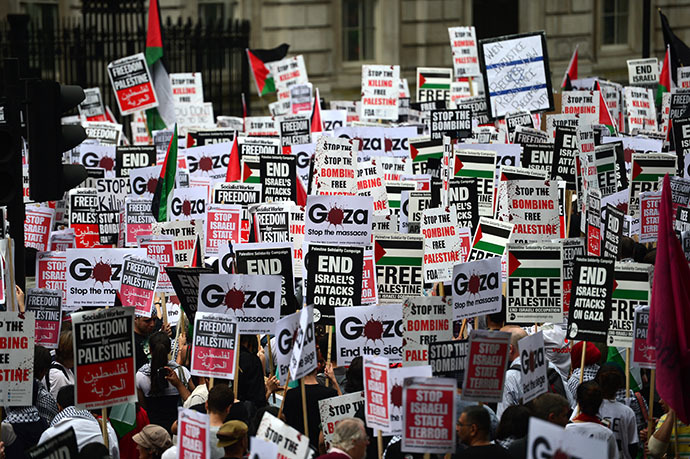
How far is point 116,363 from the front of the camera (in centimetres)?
811

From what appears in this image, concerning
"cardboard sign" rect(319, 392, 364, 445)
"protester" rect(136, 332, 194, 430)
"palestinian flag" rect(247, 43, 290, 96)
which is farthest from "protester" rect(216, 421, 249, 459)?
"palestinian flag" rect(247, 43, 290, 96)

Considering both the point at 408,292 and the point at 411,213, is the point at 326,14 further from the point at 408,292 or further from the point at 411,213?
the point at 408,292

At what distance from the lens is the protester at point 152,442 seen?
821 cm

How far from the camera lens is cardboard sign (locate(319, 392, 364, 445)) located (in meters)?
8.22

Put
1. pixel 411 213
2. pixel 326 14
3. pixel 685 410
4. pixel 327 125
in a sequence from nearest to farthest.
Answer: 1. pixel 685 410
2. pixel 411 213
3. pixel 327 125
4. pixel 326 14

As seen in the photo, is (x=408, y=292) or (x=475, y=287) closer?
(x=475, y=287)

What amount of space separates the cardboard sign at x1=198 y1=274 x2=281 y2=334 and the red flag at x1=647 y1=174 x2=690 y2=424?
2.74 meters

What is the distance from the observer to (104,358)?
26.4 feet

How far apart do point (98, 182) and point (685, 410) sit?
27.2 ft

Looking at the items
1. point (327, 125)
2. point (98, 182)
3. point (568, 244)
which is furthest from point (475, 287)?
point (327, 125)

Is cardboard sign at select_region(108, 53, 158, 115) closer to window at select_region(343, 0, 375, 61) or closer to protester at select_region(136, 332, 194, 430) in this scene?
protester at select_region(136, 332, 194, 430)

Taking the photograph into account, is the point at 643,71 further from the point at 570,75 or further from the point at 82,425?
the point at 82,425

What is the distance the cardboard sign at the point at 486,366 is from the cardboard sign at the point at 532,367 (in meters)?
0.25

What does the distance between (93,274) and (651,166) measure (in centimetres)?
572
